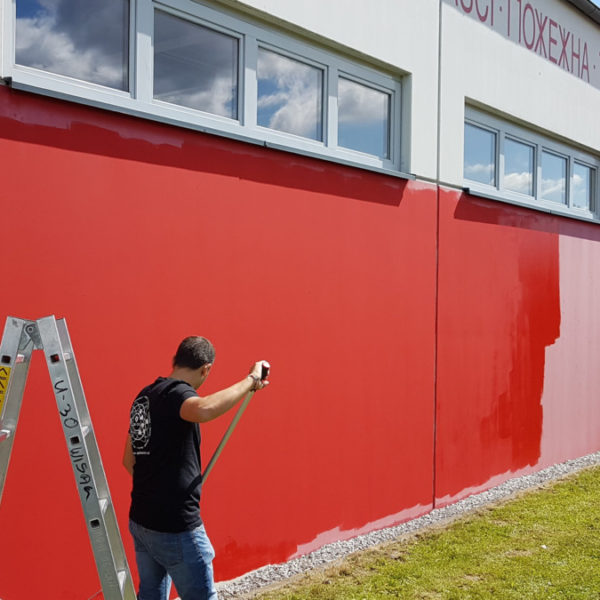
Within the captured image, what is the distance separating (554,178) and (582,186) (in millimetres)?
802

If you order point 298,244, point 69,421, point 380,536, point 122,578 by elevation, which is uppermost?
point 298,244

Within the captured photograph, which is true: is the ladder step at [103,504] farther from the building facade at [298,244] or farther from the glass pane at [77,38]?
the glass pane at [77,38]

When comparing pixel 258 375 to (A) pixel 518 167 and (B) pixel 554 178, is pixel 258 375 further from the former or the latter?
(B) pixel 554 178

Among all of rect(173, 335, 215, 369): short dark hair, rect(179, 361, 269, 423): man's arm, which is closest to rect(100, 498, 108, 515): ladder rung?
rect(179, 361, 269, 423): man's arm

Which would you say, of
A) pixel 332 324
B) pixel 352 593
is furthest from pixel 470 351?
pixel 352 593

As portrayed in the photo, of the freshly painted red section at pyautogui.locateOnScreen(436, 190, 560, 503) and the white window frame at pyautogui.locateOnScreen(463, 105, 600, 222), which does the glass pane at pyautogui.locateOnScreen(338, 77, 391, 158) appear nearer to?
the freshly painted red section at pyautogui.locateOnScreen(436, 190, 560, 503)

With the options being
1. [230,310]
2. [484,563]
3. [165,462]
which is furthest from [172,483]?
[484,563]

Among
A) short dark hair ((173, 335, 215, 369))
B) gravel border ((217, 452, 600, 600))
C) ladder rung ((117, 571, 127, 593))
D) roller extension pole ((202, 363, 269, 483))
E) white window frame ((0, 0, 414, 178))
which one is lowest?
gravel border ((217, 452, 600, 600))

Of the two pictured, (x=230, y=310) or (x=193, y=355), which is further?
(x=230, y=310)

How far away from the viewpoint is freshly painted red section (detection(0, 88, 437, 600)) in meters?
3.87

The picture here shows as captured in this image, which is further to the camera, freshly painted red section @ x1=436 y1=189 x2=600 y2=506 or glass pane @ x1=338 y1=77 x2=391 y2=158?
freshly painted red section @ x1=436 y1=189 x2=600 y2=506

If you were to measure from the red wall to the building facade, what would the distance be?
2cm

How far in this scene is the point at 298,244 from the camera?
532cm

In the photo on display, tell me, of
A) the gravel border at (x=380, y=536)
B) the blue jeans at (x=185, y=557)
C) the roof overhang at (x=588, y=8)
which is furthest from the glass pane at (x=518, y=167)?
the blue jeans at (x=185, y=557)
